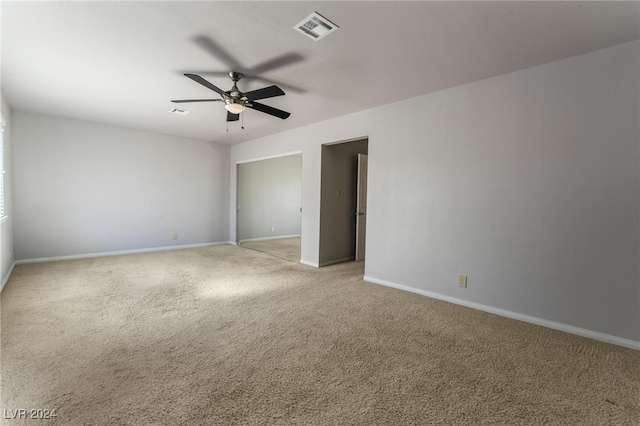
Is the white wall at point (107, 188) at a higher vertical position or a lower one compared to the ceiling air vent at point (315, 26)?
lower

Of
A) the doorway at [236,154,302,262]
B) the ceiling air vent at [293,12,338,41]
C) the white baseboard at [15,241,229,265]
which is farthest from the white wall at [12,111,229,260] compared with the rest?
the ceiling air vent at [293,12,338,41]

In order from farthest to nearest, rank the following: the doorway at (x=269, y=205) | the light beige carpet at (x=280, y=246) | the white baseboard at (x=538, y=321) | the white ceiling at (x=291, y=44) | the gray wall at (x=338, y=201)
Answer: the doorway at (x=269, y=205) < the light beige carpet at (x=280, y=246) < the gray wall at (x=338, y=201) < the white baseboard at (x=538, y=321) < the white ceiling at (x=291, y=44)

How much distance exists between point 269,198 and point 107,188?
3.55 m

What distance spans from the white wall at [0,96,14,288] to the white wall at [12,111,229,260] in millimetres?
300

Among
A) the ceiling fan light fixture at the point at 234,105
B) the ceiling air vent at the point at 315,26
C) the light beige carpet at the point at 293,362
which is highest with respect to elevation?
the ceiling air vent at the point at 315,26

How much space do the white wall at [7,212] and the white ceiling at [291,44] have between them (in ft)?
2.51

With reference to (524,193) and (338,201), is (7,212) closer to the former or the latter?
(338,201)

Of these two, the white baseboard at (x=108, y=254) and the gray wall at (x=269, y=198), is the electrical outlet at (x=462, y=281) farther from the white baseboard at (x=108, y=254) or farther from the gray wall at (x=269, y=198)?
the white baseboard at (x=108, y=254)

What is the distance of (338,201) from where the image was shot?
520 centimetres

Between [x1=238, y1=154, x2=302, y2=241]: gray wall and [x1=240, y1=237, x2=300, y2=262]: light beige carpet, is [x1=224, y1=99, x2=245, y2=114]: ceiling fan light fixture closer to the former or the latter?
[x1=240, y1=237, x2=300, y2=262]: light beige carpet

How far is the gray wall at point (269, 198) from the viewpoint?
283 inches

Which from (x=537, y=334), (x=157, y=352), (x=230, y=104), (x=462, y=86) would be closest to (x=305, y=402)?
(x=157, y=352)


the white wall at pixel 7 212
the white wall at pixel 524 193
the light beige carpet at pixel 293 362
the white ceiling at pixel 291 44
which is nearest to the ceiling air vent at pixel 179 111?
the white ceiling at pixel 291 44

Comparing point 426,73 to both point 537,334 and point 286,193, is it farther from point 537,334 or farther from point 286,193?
point 286,193
